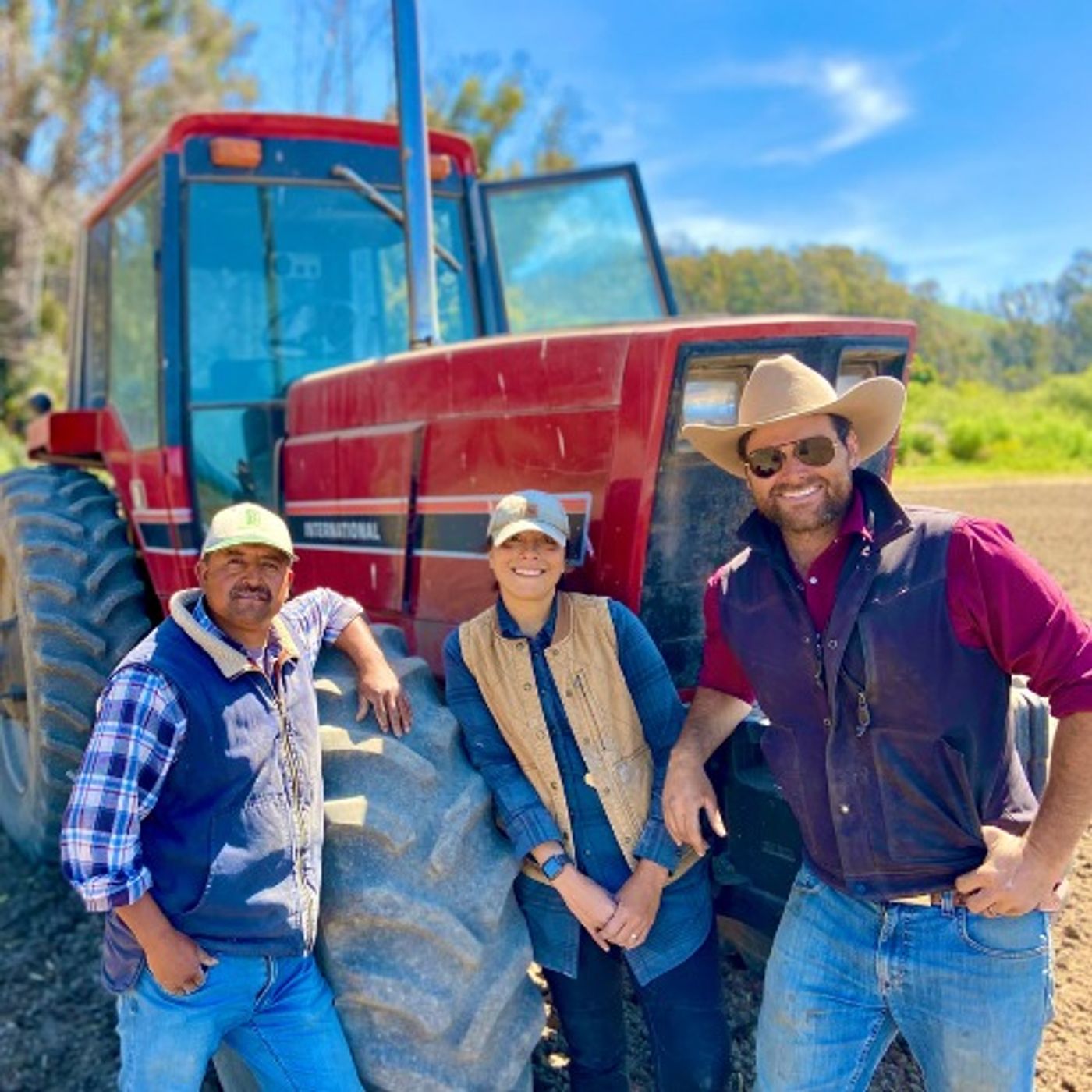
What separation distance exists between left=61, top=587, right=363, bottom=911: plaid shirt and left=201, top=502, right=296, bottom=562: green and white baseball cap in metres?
0.28

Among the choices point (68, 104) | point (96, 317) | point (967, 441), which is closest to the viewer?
point (96, 317)

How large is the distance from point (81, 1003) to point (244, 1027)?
4.34ft

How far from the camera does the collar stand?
2385 mm

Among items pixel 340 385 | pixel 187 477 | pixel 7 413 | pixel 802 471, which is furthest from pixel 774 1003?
pixel 7 413

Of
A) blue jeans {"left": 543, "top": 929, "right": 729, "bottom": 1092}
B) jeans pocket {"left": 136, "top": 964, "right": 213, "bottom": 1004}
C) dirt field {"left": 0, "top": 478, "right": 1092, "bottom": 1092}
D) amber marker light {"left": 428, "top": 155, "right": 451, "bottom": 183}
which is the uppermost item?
amber marker light {"left": 428, "top": 155, "right": 451, "bottom": 183}

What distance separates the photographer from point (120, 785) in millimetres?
1997

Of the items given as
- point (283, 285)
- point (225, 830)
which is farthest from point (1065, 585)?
point (225, 830)

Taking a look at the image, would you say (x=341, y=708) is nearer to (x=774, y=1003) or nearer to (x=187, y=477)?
(x=774, y=1003)

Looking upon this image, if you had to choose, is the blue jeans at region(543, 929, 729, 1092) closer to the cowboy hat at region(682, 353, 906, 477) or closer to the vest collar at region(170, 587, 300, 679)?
the vest collar at region(170, 587, 300, 679)

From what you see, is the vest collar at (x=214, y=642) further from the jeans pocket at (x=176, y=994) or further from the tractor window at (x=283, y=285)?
the tractor window at (x=283, y=285)

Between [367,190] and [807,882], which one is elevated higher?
[367,190]

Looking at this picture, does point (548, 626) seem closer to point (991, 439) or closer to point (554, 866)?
point (554, 866)

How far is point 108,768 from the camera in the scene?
1999 mm

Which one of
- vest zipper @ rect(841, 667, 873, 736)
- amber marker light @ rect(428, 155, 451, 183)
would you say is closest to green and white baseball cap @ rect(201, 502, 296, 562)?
vest zipper @ rect(841, 667, 873, 736)
